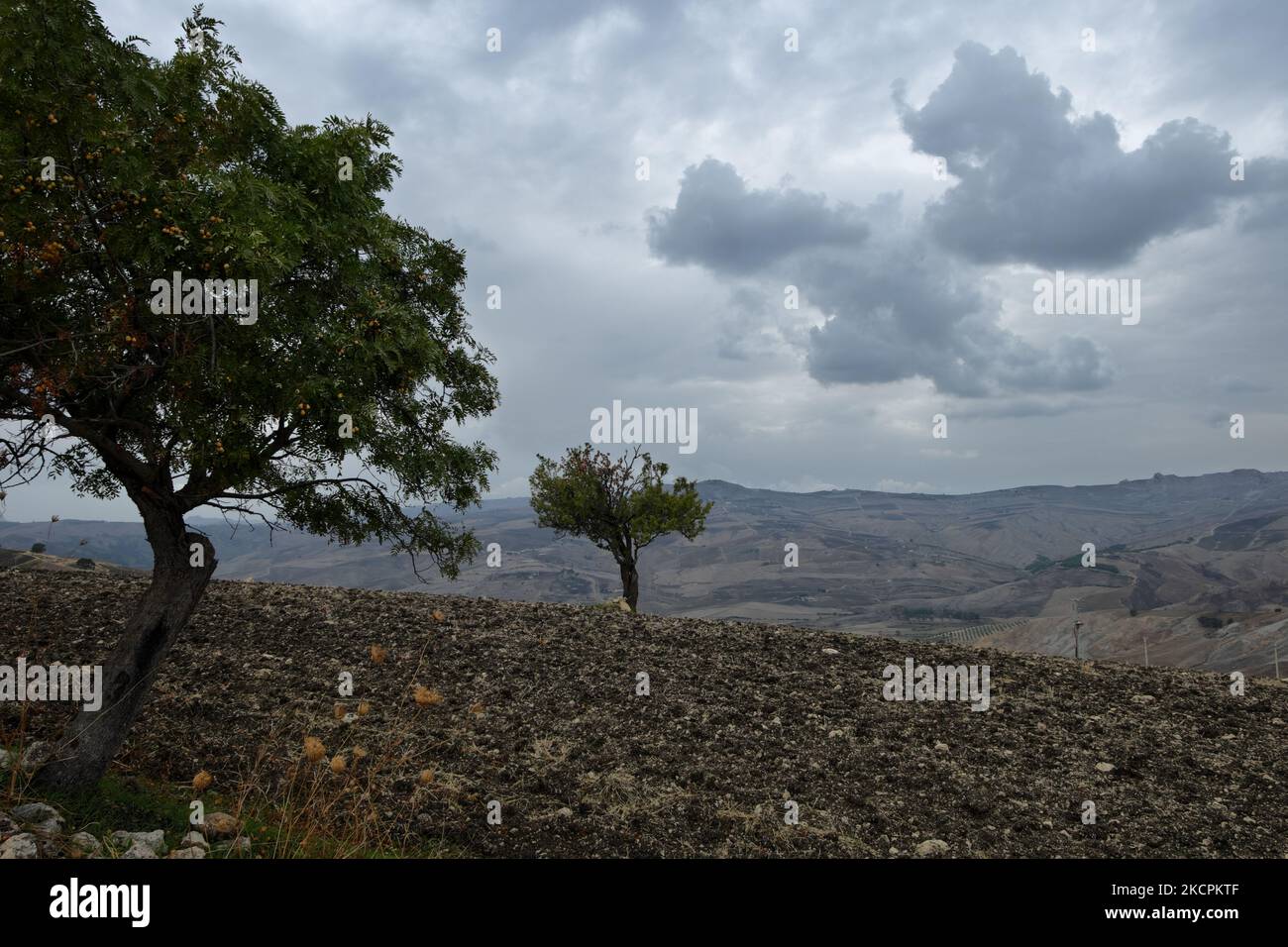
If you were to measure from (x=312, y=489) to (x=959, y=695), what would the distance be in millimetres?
12960

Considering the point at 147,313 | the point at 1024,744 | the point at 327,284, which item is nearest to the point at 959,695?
the point at 1024,744

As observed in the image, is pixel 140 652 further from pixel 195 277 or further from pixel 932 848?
pixel 932 848

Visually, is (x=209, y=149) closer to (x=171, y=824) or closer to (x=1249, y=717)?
(x=171, y=824)

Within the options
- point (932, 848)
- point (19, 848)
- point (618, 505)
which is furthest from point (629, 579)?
point (19, 848)

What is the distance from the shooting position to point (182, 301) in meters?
8.89

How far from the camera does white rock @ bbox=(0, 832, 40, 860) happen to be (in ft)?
19.5

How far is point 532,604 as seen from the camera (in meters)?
20.6

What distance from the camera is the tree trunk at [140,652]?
9.26m

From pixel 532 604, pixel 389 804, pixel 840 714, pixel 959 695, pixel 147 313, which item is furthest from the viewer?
pixel 532 604

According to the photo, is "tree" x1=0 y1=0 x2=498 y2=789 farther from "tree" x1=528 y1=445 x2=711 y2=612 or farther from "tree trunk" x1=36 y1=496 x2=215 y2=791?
"tree" x1=528 y1=445 x2=711 y2=612

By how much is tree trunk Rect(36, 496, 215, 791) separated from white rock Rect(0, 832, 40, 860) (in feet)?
9.83

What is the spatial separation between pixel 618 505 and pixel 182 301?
2080 cm

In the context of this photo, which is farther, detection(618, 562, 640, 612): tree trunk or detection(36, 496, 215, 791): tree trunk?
detection(618, 562, 640, 612): tree trunk

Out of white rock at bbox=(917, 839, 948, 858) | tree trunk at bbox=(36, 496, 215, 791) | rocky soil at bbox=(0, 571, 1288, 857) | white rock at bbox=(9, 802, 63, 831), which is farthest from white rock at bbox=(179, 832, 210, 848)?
white rock at bbox=(917, 839, 948, 858)
